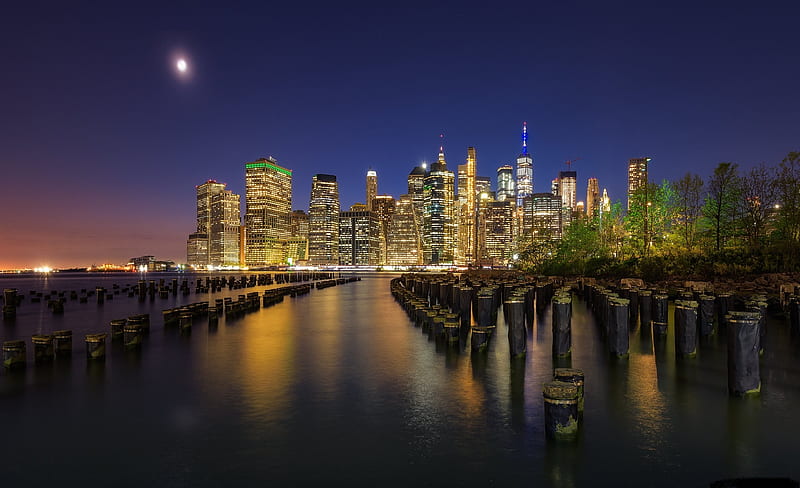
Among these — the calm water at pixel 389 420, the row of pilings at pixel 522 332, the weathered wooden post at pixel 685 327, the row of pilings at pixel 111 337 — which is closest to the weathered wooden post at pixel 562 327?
the row of pilings at pixel 522 332

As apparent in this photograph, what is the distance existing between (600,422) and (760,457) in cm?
246

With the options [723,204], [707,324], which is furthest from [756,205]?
[707,324]

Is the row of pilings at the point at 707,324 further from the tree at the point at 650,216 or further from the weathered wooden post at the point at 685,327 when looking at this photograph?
the tree at the point at 650,216

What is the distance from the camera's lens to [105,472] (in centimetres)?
729

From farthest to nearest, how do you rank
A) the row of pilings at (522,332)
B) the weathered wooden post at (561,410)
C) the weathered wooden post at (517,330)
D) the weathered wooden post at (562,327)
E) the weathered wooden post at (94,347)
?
the weathered wooden post at (94,347) → the weathered wooden post at (517,330) → the weathered wooden post at (562,327) → the row of pilings at (522,332) → the weathered wooden post at (561,410)

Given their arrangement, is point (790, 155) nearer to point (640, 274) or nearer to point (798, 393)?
point (640, 274)

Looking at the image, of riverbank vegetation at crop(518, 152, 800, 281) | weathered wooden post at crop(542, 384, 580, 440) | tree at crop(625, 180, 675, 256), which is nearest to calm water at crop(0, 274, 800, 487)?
weathered wooden post at crop(542, 384, 580, 440)

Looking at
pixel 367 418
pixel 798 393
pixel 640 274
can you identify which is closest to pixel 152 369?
pixel 367 418

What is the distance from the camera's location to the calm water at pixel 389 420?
706 cm

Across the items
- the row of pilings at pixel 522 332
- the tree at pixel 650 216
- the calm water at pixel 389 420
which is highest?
the tree at pixel 650 216

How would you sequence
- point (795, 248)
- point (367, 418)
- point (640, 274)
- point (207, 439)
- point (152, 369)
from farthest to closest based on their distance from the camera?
1. point (640, 274)
2. point (795, 248)
3. point (152, 369)
4. point (367, 418)
5. point (207, 439)

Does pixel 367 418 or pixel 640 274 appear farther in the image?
pixel 640 274

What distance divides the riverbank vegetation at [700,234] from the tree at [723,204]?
0.08m

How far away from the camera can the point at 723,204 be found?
42000 mm
